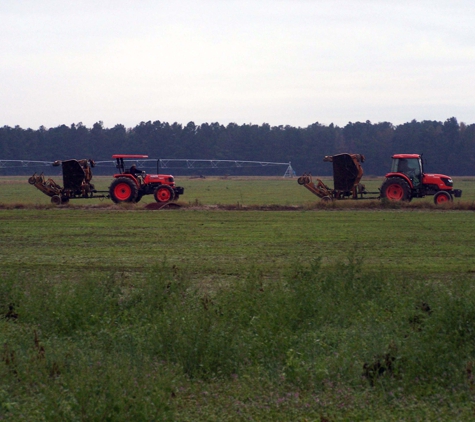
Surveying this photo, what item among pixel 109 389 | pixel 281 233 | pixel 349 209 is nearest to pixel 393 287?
pixel 109 389

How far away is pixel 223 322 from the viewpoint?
8.39m

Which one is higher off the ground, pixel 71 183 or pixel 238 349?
pixel 71 183

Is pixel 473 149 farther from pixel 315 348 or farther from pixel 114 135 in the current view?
pixel 315 348

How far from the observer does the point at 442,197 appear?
92.6ft

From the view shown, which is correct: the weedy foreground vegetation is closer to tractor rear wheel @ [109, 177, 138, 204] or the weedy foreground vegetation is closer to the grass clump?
the grass clump

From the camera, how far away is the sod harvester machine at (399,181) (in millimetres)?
28125

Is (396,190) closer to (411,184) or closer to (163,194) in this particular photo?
(411,184)

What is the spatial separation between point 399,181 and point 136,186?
11230 millimetres

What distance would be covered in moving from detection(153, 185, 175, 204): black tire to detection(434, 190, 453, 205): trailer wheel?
1132 centimetres

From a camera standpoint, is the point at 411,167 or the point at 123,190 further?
the point at 123,190

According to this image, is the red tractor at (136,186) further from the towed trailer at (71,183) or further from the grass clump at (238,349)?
the grass clump at (238,349)

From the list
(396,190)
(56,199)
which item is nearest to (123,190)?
(56,199)

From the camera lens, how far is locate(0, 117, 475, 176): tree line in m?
109

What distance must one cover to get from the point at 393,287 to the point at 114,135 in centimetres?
11865
